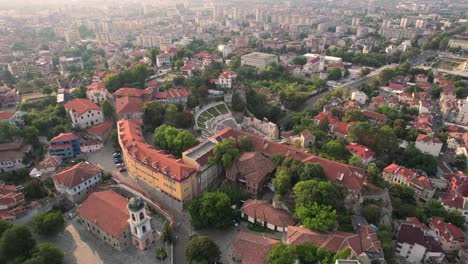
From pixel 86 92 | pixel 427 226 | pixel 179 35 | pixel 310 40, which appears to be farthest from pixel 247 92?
pixel 179 35

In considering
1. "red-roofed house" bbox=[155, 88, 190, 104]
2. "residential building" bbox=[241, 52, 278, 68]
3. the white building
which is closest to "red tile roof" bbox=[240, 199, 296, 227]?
Answer: "red-roofed house" bbox=[155, 88, 190, 104]

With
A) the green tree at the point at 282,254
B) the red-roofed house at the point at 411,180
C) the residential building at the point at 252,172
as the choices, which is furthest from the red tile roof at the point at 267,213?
the red-roofed house at the point at 411,180

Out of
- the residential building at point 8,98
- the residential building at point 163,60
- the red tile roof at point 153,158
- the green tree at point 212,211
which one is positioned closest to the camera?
the green tree at point 212,211

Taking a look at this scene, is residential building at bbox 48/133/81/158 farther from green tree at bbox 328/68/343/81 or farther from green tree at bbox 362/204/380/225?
green tree at bbox 328/68/343/81

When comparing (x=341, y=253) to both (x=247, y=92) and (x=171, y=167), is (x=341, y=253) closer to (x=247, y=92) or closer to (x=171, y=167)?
(x=171, y=167)

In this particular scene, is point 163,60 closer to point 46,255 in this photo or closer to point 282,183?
point 282,183

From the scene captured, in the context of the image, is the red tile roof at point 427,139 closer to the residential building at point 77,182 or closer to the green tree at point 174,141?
the green tree at point 174,141
